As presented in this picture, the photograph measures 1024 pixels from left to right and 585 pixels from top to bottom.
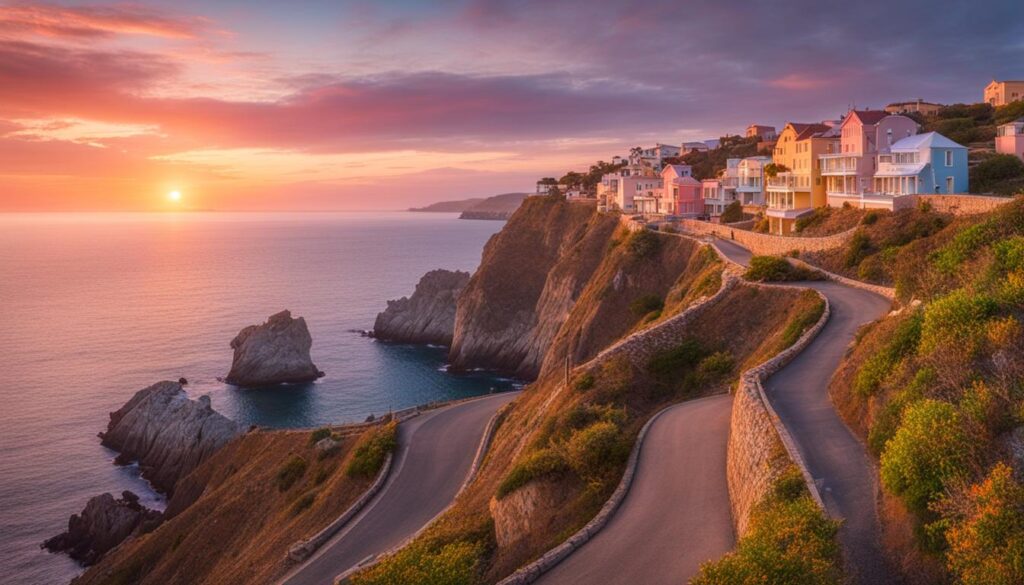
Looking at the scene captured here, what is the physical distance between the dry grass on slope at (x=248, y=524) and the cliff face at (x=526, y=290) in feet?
133

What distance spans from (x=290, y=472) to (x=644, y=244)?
41.1 meters

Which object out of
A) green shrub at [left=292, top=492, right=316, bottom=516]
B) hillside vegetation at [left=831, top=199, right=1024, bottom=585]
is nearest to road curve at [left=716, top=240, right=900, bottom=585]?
hillside vegetation at [left=831, top=199, right=1024, bottom=585]

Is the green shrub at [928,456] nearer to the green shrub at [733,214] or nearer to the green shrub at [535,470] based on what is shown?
the green shrub at [535,470]

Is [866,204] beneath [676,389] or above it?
above

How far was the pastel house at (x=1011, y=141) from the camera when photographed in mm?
56250

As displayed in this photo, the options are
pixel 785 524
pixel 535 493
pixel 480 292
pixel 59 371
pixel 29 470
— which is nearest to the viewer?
pixel 785 524

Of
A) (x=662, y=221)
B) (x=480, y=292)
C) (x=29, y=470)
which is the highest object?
(x=662, y=221)

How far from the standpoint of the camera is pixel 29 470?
5403 centimetres

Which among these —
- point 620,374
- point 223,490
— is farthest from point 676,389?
point 223,490

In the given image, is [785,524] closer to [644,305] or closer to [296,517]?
[296,517]

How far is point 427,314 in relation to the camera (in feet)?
334

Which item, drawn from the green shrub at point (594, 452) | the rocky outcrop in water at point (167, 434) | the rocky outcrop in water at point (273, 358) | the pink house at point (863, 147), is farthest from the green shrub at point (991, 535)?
the rocky outcrop in water at point (273, 358)

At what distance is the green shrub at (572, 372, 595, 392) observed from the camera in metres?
29.6

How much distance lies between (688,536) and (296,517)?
2439cm
